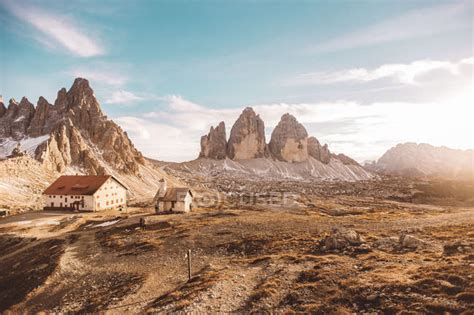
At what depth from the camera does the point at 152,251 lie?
34.2 metres

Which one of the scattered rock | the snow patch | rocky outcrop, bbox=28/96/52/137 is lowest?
the scattered rock

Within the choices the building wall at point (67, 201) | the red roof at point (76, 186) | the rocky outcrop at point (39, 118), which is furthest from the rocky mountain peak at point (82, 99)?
the building wall at point (67, 201)

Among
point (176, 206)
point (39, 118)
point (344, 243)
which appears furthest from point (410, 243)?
point (39, 118)

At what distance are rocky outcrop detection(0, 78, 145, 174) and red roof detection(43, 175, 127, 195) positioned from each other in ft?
159

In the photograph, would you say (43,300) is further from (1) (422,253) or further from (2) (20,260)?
(1) (422,253)

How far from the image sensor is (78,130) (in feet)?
458

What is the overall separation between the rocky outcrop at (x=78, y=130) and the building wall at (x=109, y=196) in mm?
47399

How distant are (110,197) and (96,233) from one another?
30597mm

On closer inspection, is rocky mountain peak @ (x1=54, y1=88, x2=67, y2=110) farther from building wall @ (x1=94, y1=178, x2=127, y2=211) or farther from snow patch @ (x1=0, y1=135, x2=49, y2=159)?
building wall @ (x1=94, y1=178, x2=127, y2=211)

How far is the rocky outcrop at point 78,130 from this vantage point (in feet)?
401

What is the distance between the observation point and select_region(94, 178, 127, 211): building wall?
70.3m

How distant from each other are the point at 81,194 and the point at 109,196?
6.97 meters

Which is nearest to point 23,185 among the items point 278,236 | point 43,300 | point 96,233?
point 96,233

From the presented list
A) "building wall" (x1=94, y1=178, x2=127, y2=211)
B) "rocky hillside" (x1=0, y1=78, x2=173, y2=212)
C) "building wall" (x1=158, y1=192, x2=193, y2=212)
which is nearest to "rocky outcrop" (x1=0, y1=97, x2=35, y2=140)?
"rocky hillside" (x1=0, y1=78, x2=173, y2=212)
